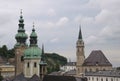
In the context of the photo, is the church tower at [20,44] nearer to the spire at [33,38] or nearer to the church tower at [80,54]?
the spire at [33,38]

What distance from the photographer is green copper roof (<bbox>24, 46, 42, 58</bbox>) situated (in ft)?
281

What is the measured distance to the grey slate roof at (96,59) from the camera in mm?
109375

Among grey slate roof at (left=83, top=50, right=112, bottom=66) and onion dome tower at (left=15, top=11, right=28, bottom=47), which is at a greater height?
onion dome tower at (left=15, top=11, right=28, bottom=47)

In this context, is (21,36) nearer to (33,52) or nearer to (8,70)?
(33,52)

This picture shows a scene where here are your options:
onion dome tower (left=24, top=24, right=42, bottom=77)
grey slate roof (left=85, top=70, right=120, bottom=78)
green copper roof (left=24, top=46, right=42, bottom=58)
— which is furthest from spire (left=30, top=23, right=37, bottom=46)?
grey slate roof (left=85, top=70, right=120, bottom=78)

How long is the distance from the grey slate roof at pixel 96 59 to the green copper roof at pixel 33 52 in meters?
28.0

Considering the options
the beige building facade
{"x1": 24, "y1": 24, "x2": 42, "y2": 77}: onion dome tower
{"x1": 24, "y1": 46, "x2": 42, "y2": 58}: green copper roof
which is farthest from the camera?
the beige building facade

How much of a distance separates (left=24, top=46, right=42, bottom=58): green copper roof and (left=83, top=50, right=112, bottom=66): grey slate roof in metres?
28.0

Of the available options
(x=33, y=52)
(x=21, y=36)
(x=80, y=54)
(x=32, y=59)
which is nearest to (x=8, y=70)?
(x=21, y=36)

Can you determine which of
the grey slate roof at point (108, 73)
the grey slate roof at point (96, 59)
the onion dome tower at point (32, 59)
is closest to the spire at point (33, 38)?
the onion dome tower at point (32, 59)

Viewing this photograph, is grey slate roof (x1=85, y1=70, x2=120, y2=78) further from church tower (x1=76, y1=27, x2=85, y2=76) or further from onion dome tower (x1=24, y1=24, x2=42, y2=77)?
onion dome tower (x1=24, y1=24, x2=42, y2=77)

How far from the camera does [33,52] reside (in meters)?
86.1

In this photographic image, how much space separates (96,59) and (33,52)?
29458 mm

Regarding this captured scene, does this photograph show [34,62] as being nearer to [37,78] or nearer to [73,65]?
[37,78]
